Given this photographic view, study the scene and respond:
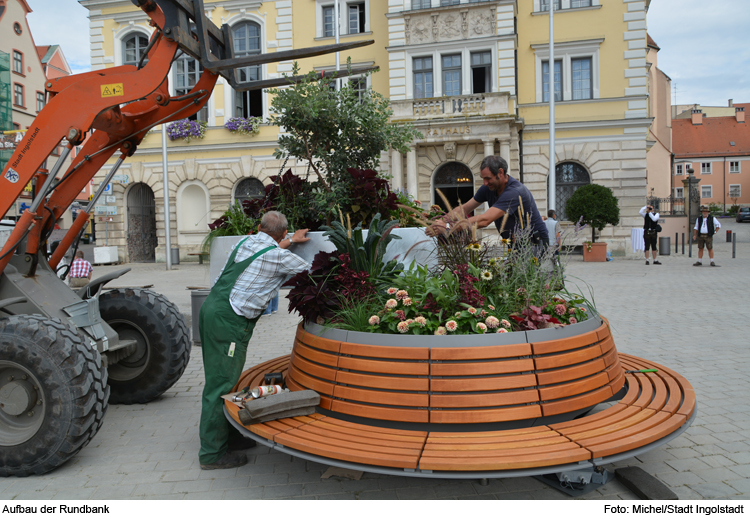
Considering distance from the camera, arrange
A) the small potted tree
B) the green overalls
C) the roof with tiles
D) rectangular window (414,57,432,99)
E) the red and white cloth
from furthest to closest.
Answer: the roof with tiles → rectangular window (414,57,432,99) → the small potted tree → the red and white cloth → the green overalls

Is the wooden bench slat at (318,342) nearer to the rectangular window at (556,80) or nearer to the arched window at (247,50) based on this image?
the rectangular window at (556,80)

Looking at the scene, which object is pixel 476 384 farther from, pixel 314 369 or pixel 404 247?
pixel 404 247

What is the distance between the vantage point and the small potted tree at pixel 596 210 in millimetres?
21844

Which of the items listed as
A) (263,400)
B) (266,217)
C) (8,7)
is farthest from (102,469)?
(8,7)

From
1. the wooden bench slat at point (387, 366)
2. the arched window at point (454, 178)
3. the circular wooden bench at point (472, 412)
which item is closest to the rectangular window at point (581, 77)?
the arched window at point (454, 178)

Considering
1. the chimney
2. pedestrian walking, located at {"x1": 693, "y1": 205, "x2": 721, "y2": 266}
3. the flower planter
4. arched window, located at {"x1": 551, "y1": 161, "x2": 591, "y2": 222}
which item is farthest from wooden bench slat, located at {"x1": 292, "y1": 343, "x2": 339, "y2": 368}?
the chimney

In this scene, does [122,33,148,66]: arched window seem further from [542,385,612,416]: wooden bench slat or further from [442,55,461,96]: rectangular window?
[542,385,612,416]: wooden bench slat

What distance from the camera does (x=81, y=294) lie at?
505 cm

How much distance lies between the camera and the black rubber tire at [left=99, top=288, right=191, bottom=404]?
5266 mm

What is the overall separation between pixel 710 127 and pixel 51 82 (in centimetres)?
8697

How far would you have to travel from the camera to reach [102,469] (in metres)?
3.96

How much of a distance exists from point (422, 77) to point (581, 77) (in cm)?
670

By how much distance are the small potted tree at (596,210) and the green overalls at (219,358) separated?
1970cm

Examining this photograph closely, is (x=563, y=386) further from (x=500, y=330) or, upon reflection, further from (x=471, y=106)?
(x=471, y=106)
